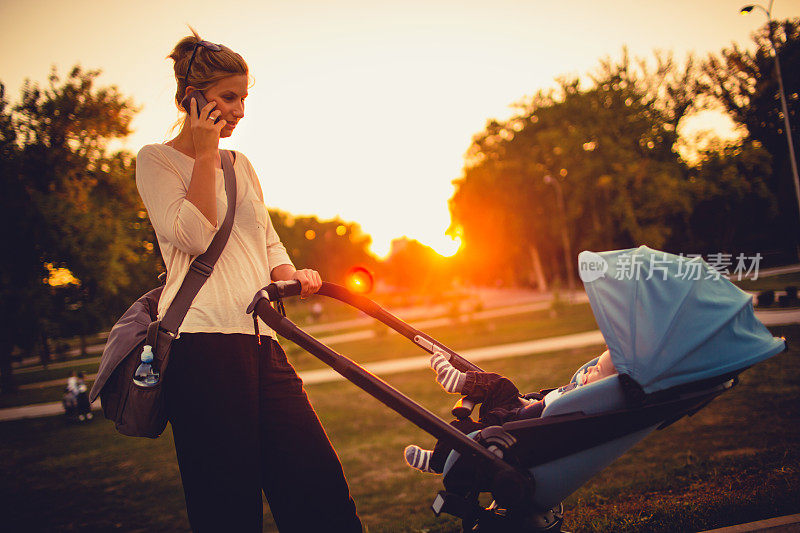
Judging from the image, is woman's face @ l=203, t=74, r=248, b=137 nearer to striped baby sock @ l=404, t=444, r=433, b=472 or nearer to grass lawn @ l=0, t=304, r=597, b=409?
striped baby sock @ l=404, t=444, r=433, b=472

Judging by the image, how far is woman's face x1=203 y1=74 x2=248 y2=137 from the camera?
5.98 ft

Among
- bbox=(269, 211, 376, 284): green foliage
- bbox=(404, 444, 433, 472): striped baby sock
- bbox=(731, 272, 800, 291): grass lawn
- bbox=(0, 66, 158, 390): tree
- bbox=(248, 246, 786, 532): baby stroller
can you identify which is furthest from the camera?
bbox=(269, 211, 376, 284): green foliage

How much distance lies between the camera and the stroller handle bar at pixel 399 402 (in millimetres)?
1803

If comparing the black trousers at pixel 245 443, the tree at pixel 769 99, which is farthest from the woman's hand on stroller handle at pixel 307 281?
the tree at pixel 769 99

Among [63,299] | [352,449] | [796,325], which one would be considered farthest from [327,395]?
[63,299]

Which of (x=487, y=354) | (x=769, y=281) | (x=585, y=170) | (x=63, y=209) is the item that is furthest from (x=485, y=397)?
(x=585, y=170)

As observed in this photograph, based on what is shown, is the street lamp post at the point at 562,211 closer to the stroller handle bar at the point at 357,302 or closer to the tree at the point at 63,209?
the tree at the point at 63,209

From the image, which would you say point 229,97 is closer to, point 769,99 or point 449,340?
point 449,340

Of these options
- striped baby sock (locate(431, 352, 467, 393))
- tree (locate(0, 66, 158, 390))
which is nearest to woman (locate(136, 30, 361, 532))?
striped baby sock (locate(431, 352, 467, 393))

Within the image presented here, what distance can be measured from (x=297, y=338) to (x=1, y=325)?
16.1m

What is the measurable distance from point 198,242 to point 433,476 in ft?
13.3

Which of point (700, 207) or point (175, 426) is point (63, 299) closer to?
point (175, 426)

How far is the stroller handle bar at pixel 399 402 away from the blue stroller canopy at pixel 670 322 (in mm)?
597

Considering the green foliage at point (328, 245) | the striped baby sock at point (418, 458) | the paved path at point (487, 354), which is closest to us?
the striped baby sock at point (418, 458)
